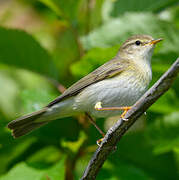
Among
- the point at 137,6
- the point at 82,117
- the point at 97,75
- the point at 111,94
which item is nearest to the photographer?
the point at 111,94

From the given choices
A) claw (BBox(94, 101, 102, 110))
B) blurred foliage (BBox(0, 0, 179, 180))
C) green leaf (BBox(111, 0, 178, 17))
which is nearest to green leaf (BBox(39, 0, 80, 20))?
blurred foliage (BBox(0, 0, 179, 180))

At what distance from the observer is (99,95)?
3223 mm

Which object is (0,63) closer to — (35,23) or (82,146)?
(82,146)

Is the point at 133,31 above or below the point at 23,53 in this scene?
below

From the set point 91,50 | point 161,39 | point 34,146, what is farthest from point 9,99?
point 161,39

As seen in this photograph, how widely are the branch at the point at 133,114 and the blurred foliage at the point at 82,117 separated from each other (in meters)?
0.78

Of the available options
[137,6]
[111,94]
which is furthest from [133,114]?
[137,6]

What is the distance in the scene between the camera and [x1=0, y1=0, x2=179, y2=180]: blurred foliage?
10.7 ft

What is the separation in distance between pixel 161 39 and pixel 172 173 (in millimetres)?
1173

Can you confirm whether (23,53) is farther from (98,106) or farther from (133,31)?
(133,31)

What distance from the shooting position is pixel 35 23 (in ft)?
15.6

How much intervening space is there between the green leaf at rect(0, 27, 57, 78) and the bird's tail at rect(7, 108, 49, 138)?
52cm

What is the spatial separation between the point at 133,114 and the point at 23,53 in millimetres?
1688

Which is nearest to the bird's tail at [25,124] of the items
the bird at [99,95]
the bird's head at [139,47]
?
the bird at [99,95]
